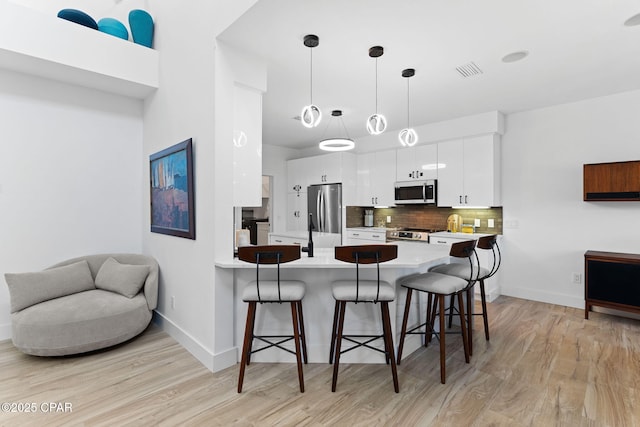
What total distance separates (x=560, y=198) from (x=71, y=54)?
583 centimetres

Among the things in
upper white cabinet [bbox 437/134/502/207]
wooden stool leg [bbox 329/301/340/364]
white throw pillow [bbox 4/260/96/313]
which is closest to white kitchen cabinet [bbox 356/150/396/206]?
upper white cabinet [bbox 437/134/502/207]

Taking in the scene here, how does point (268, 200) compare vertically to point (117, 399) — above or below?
above

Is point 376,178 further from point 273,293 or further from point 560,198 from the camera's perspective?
point 273,293

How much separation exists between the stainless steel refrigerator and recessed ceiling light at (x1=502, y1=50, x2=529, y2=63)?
11.6 feet

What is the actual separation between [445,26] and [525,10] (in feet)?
1.71

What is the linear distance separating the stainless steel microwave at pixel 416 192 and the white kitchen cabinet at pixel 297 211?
1972mm

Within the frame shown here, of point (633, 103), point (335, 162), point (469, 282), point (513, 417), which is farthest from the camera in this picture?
point (335, 162)

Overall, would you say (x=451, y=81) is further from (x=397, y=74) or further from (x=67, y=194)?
(x=67, y=194)

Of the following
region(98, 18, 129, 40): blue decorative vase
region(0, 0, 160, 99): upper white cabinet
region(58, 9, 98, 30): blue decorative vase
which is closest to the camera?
region(0, 0, 160, 99): upper white cabinet

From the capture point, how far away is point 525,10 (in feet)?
7.39

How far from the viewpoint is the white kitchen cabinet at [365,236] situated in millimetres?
5531

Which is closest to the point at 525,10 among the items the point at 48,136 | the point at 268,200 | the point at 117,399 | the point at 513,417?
the point at 513,417

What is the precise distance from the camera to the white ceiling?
7.36 feet

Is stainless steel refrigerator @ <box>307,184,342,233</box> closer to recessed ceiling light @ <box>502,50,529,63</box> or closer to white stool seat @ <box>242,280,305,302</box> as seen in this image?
recessed ceiling light @ <box>502,50,529,63</box>
